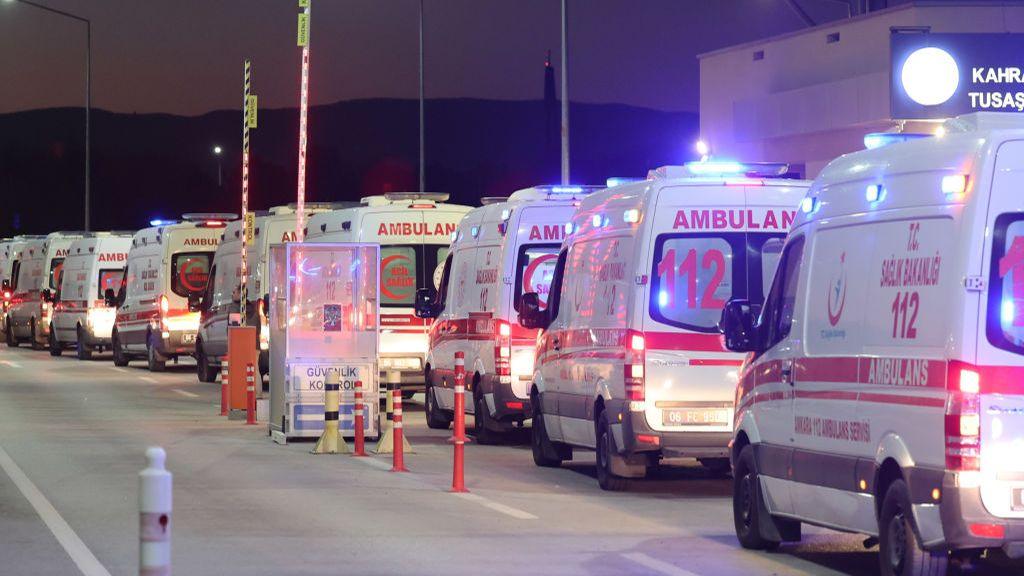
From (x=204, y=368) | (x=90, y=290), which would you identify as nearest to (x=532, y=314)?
(x=204, y=368)

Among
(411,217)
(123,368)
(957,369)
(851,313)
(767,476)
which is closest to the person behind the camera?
(957,369)

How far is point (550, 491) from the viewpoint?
639 inches

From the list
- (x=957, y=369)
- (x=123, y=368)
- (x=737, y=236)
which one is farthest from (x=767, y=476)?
(x=123, y=368)

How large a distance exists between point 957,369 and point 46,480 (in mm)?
9665

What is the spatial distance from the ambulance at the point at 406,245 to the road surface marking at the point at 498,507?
1085cm

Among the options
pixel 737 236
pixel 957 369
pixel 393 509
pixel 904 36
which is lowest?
pixel 393 509

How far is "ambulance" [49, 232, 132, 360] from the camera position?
4459cm

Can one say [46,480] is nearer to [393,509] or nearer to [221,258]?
[393,509]

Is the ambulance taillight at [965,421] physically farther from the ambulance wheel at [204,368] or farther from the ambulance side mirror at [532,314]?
the ambulance wheel at [204,368]

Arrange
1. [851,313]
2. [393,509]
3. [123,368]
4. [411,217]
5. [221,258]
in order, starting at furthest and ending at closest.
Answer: [123,368], [221,258], [411,217], [393,509], [851,313]

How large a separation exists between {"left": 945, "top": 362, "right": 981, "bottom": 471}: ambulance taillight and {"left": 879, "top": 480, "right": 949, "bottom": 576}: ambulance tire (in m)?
0.52

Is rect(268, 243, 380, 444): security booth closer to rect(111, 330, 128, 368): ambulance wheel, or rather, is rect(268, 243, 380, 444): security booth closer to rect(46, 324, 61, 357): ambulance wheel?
rect(111, 330, 128, 368): ambulance wheel

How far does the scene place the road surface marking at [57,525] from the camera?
1140 cm

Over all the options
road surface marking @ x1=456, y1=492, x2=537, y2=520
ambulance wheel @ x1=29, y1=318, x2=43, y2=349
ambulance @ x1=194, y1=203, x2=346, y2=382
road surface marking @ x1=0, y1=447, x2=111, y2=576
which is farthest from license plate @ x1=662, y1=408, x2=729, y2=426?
ambulance wheel @ x1=29, y1=318, x2=43, y2=349
